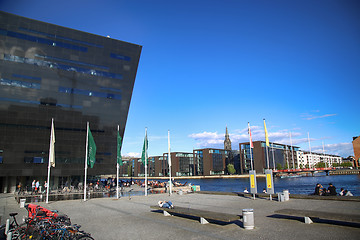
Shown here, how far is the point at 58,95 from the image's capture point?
1907 inches

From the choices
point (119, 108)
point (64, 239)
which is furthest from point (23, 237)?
point (119, 108)

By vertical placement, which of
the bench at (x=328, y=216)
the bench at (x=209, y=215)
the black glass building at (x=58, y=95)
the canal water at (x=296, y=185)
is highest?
the black glass building at (x=58, y=95)

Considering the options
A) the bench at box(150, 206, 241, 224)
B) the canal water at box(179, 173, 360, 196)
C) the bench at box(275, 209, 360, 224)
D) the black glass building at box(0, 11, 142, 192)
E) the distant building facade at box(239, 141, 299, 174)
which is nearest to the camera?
the bench at box(275, 209, 360, 224)

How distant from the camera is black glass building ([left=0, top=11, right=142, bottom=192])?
44219mm

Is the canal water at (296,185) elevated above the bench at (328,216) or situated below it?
below

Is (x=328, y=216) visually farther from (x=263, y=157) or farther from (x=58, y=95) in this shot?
(x=263, y=157)

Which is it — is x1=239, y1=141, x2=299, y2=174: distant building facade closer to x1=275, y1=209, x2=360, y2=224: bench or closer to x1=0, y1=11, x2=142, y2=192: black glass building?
x1=0, y1=11, x2=142, y2=192: black glass building

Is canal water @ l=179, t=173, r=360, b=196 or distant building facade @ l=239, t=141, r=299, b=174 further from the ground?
distant building facade @ l=239, t=141, r=299, b=174

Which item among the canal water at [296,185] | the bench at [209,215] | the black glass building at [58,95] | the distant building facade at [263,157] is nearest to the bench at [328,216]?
the bench at [209,215]

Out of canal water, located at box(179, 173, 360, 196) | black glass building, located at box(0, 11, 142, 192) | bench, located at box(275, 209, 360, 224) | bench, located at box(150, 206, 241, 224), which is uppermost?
black glass building, located at box(0, 11, 142, 192)

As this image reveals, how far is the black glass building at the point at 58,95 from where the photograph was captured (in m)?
44.2

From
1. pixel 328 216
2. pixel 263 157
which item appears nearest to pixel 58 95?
pixel 328 216

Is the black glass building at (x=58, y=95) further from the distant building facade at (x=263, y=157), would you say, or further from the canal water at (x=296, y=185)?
the distant building facade at (x=263, y=157)

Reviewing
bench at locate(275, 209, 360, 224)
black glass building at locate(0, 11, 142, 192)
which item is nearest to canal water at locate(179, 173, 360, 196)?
black glass building at locate(0, 11, 142, 192)
